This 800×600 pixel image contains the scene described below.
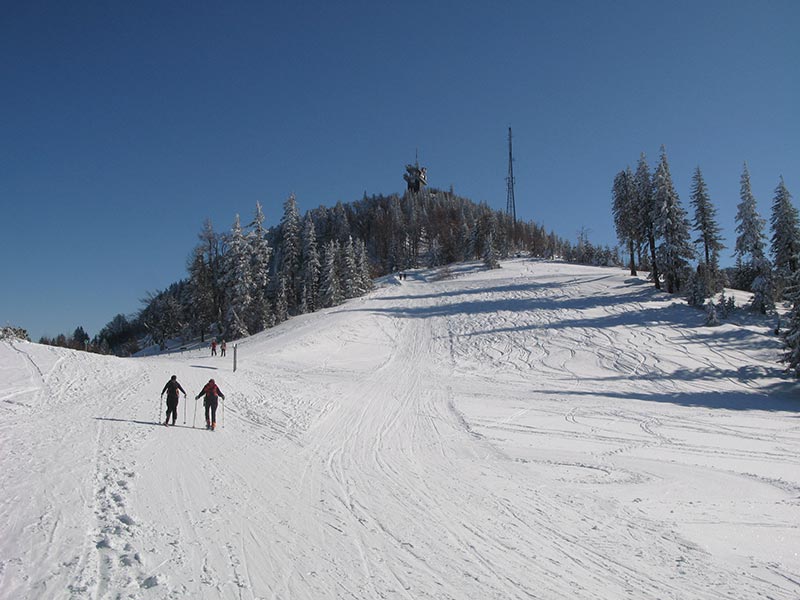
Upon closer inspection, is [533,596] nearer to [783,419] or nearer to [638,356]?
[783,419]

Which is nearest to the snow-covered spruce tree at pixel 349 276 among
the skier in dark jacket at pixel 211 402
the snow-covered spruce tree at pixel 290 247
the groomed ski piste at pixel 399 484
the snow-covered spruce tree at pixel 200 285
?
the snow-covered spruce tree at pixel 290 247

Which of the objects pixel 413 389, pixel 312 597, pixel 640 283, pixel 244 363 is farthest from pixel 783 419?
pixel 640 283

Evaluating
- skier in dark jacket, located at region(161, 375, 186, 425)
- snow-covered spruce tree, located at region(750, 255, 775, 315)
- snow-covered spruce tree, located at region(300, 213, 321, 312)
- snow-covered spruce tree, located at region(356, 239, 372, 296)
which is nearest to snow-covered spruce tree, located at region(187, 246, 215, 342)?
snow-covered spruce tree, located at region(300, 213, 321, 312)

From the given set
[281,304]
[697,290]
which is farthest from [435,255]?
[697,290]

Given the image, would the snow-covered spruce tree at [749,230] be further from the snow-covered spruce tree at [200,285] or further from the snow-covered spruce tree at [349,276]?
the snow-covered spruce tree at [200,285]

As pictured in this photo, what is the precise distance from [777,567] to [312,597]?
21.1 ft

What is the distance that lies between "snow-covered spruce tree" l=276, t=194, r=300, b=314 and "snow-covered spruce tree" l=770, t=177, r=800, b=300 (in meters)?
49.1

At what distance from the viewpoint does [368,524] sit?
702 cm

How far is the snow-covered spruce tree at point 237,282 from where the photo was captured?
41.8 m

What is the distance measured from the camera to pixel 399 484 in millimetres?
9000

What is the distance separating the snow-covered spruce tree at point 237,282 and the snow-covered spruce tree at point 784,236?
150 ft

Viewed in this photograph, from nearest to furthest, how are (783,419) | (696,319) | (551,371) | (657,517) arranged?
1. (657,517)
2. (783,419)
3. (551,371)
4. (696,319)

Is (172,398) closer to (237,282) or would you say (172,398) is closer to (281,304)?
(237,282)

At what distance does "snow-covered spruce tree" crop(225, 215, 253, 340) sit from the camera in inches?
1644
